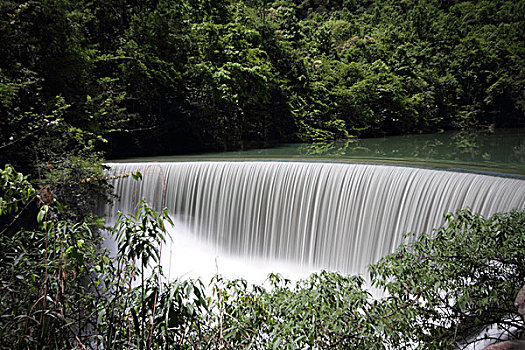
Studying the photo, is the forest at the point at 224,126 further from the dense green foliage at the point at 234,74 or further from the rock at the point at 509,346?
the rock at the point at 509,346

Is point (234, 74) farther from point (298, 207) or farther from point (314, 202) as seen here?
point (314, 202)

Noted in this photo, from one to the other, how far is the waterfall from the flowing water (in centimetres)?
2

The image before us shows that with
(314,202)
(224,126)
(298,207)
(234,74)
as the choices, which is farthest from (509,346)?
(234,74)

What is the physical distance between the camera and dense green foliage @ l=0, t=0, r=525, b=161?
6.73 metres

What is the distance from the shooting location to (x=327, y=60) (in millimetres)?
20094

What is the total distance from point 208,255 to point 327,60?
47.9 ft

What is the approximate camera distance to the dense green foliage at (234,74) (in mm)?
6727

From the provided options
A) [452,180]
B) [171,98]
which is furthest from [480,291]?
[171,98]

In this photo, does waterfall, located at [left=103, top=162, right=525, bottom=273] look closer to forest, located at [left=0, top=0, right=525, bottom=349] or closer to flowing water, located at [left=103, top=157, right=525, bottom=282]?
flowing water, located at [left=103, top=157, right=525, bottom=282]

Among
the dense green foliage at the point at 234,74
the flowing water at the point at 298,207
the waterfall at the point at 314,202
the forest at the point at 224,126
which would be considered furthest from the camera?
the dense green foliage at the point at 234,74

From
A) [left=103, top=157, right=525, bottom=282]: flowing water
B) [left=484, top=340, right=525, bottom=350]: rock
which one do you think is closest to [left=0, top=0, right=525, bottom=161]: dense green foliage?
[left=103, top=157, right=525, bottom=282]: flowing water

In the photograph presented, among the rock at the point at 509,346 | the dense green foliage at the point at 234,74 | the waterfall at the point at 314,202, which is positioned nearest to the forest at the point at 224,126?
the dense green foliage at the point at 234,74

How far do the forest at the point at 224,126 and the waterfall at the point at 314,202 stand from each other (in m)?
0.68

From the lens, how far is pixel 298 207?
26.5 feet
